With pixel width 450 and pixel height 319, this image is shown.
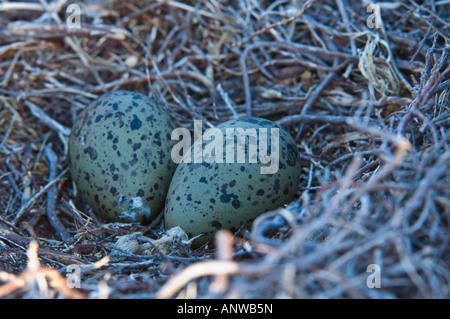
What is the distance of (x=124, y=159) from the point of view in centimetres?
211

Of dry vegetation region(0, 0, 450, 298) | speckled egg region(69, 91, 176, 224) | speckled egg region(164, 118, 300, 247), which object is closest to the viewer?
dry vegetation region(0, 0, 450, 298)

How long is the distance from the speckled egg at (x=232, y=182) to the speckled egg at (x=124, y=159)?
17cm

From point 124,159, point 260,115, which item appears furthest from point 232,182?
point 260,115

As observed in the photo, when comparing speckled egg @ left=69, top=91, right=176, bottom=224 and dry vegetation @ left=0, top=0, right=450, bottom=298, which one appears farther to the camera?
speckled egg @ left=69, top=91, right=176, bottom=224

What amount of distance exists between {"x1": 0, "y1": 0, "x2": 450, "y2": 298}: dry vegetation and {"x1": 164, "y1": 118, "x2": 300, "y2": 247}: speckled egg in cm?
12

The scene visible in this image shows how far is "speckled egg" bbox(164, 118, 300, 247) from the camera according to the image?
1.93 metres

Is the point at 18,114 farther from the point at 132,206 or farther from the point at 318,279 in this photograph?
the point at 318,279

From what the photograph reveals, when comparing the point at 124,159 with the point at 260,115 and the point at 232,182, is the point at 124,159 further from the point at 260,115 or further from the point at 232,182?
the point at 260,115

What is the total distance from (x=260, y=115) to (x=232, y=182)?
2.65ft

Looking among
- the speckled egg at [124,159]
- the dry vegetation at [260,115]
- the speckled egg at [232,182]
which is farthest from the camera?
the speckled egg at [124,159]

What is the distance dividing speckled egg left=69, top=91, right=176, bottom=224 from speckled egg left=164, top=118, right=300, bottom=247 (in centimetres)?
17

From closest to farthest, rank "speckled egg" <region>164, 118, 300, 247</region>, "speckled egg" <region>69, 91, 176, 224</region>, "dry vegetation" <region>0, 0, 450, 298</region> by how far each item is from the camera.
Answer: "dry vegetation" <region>0, 0, 450, 298</region> < "speckled egg" <region>164, 118, 300, 247</region> < "speckled egg" <region>69, 91, 176, 224</region>

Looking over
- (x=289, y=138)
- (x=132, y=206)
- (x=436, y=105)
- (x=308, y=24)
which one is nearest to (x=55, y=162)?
(x=132, y=206)

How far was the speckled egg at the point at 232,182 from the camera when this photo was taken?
1931 mm
